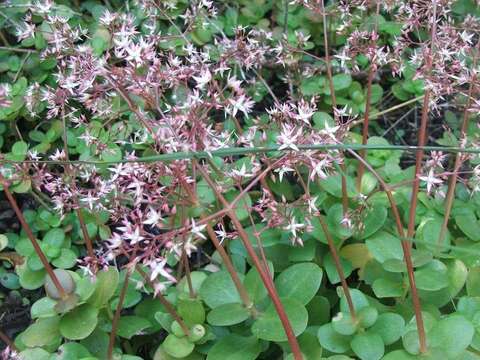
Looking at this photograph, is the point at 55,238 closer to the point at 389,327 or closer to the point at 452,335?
the point at 389,327

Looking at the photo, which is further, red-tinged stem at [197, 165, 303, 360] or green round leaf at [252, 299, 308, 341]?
green round leaf at [252, 299, 308, 341]

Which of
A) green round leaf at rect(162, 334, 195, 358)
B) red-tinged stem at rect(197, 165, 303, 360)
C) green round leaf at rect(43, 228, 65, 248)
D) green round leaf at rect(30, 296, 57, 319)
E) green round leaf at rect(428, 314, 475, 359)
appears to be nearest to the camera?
red-tinged stem at rect(197, 165, 303, 360)

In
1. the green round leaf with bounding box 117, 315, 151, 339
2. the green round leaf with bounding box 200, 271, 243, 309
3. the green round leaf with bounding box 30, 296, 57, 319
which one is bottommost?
the green round leaf with bounding box 117, 315, 151, 339

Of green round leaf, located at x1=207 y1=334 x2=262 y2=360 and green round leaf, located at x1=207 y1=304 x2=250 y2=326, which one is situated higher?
green round leaf, located at x1=207 y1=304 x2=250 y2=326

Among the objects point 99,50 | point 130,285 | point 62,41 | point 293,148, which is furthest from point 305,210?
point 99,50

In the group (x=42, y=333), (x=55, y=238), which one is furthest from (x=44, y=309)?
(x=55, y=238)

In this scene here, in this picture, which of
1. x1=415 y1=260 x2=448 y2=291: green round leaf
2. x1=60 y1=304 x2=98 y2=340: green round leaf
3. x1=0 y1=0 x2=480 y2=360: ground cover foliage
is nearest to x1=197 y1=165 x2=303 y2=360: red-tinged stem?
x1=0 y1=0 x2=480 y2=360: ground cover foliage

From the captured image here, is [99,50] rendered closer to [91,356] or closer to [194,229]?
[91,356]

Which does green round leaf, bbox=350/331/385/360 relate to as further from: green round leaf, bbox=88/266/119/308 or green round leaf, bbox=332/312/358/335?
green round leaf, bbox=88/266/119/308

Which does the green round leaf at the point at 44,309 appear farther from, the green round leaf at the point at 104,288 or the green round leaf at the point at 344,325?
the green round leaf at the point at 344,325
